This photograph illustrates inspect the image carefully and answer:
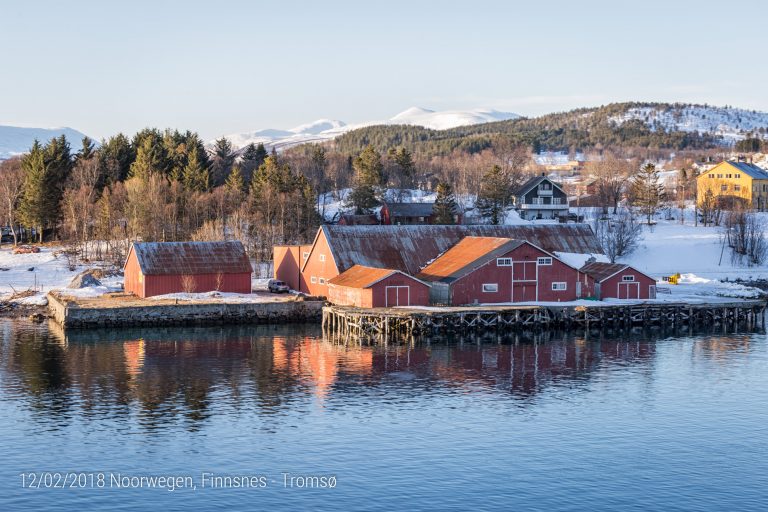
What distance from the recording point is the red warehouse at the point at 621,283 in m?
60.3

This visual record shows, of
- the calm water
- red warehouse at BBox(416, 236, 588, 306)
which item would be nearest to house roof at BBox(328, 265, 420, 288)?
red warehouse at BBox(416, 236, 588, 306)

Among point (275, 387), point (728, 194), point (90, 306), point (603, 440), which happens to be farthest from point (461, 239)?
point (728, 194)

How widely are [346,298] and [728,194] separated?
75083 millimetres

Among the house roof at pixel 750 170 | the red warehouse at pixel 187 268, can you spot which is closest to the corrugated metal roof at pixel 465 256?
the red warehouse at pixel 187 268

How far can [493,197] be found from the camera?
327 ft

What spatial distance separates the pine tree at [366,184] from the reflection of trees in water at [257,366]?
1982 inches

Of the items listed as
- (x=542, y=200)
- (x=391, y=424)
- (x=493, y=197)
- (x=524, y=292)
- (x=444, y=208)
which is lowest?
(x=391, y=424)

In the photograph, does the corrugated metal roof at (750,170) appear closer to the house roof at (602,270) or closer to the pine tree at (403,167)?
the pine tree at (403,167)

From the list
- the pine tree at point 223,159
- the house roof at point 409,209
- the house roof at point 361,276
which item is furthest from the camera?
the pine tree at point 223,159

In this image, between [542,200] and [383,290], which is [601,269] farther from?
[542,200]

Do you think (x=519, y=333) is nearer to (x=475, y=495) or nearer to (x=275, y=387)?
(x=275, y=387)

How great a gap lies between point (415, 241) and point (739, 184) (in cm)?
6737

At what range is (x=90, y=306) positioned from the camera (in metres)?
56.3

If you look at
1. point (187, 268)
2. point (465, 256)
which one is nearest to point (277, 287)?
point (187, 268)
